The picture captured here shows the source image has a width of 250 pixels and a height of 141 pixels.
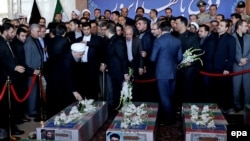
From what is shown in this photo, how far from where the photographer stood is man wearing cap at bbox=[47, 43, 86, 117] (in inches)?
194

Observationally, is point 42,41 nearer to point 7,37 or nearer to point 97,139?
point 7,37

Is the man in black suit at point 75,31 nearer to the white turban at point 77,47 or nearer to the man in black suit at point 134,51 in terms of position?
the man in black suit at point 134,51

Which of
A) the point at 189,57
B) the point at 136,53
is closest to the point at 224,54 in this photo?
the point at 189,57

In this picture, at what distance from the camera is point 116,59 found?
5824mm

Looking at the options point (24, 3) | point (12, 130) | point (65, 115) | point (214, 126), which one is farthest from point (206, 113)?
point (24, 3)

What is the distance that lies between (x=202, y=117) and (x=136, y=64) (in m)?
1.87

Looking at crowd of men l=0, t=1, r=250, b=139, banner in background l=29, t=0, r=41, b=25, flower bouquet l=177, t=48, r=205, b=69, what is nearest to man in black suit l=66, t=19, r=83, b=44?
crowd of men l=0, t=1, r=250, b=139

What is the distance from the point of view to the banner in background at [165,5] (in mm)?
9352

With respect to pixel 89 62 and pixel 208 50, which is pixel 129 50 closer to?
pixel 89 62

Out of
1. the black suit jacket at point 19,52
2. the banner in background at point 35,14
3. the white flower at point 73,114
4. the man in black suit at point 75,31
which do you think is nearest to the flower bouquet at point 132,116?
the white flower at point 73,114

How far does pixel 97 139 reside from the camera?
498 cm

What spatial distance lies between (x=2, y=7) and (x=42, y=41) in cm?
518

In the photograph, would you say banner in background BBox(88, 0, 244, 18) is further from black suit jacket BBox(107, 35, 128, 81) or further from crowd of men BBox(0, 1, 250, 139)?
black suit jacket BBox(107, 35, 128, 81)

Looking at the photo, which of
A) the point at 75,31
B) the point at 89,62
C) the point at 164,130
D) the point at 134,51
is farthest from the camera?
the point at 75,31
